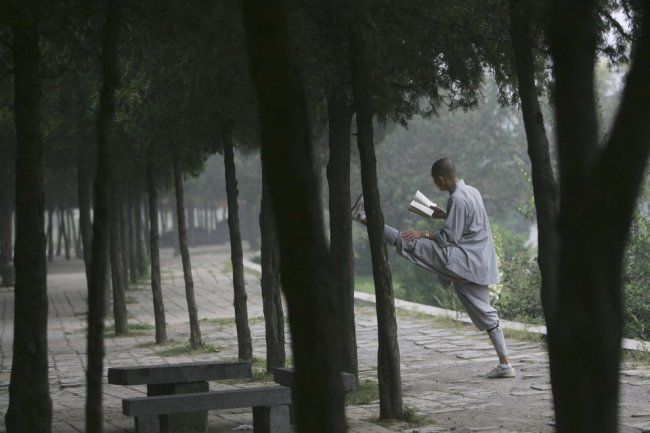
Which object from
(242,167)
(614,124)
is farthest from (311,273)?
(242,167)

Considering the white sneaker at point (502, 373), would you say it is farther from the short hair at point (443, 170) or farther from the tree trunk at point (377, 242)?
the tree trunk at point (377, 242)

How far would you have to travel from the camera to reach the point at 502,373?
11641mm

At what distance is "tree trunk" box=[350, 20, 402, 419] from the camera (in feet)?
30.6

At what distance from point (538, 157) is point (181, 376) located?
10.2ft

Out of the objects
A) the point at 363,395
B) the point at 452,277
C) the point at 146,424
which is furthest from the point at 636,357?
the point at 146,424

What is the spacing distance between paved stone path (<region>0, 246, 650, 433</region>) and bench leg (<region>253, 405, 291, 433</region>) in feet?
2.24

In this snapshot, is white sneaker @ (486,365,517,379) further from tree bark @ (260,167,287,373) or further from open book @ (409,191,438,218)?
tree bark @ (260,167,287,373)

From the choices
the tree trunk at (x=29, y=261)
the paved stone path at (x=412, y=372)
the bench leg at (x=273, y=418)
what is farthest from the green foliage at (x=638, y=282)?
the tree trunk at (x=29, y=261)

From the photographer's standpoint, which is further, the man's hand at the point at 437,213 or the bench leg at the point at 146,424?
the man's hand at the point at 437,213

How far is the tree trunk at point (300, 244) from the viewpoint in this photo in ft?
11.8

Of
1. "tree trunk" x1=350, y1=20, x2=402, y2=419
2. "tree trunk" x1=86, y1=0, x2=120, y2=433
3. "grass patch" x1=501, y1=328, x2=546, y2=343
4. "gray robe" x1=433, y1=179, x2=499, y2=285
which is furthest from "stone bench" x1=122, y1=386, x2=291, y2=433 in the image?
"grass patch" x1=501, y1=328, x2=546, y2=343

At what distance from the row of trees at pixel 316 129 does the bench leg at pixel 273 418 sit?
45.2 inches

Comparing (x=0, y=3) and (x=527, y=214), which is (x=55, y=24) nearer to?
(x=0, y=3)

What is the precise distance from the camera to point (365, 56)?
9.63m
